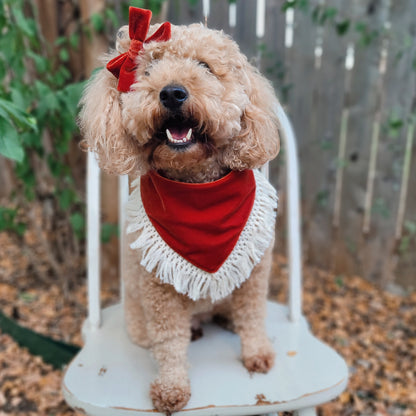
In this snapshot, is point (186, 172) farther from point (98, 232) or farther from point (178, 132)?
point (98, 232)

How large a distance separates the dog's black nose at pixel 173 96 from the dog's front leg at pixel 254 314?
0.49 metres

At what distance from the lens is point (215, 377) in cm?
103

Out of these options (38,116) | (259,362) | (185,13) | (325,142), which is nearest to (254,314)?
(259,362)

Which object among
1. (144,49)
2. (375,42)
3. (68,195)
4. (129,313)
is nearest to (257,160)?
(144,49)

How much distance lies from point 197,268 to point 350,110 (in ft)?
5.01

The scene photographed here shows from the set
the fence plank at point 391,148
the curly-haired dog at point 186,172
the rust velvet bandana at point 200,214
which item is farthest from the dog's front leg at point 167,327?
the fence plank at point 391,148

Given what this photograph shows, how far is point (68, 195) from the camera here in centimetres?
169

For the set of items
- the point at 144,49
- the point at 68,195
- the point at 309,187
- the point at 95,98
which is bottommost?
the point at 309,187

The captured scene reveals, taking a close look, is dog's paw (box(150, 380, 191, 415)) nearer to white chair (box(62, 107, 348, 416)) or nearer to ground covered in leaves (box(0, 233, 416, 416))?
white chair (box(62, 107, 348, 416))

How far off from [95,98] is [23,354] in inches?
54.9

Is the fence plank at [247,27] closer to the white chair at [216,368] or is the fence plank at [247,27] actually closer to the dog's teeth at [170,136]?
the white chair at [216,368]

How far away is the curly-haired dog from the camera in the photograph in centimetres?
84

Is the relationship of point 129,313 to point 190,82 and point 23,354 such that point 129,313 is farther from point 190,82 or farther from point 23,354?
point 23,354

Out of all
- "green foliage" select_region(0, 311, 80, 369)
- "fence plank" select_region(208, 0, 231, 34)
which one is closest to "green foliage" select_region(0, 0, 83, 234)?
"green foliage" select_region(0, 311, 80, 369)
